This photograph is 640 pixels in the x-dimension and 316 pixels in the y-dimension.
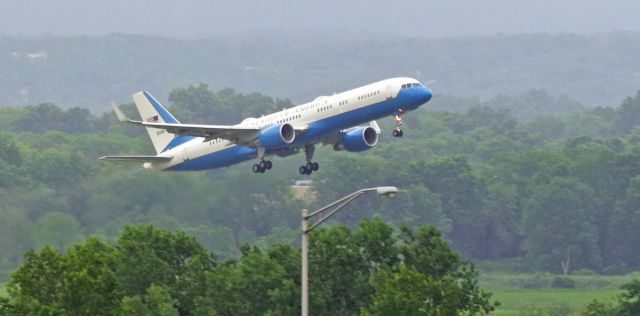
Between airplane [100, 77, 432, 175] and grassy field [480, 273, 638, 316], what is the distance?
58.2 feet

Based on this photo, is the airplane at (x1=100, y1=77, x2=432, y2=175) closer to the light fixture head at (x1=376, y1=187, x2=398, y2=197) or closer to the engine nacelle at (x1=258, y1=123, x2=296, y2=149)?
the engine nacelle at (x1=258, y1=123, x2=296, y2=149)

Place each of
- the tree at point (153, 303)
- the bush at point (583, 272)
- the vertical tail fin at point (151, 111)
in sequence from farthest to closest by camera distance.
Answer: the bush at point (583, 272) < the vertical tail fin at point (151, 111) < the tree at point (153, 303)

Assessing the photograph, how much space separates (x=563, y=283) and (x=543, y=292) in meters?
6.71

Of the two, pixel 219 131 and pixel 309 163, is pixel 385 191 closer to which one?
pixel 219 131

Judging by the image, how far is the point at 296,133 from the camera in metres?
115

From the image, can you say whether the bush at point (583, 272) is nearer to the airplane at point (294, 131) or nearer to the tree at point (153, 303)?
the airplane at point (294, 131)

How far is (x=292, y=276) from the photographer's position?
4050 inches

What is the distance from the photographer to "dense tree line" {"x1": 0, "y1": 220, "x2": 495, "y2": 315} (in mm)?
93438

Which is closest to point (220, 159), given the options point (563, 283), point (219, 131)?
point (219, 131)

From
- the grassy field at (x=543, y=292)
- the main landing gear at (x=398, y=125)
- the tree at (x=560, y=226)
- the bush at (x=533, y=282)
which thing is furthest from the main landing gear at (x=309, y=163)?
the tree at (x=560, y=226)

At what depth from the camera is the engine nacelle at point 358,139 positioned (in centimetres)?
11831

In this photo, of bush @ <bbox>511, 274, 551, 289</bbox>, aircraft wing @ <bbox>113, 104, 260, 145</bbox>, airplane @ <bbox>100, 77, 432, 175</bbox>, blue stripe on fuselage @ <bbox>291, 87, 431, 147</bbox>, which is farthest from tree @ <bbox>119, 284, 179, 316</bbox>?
bush @ <bbox>511, 274, 551, 289</bbox>

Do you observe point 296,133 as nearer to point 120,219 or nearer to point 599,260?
point 120,219

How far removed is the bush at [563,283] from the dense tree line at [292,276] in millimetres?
50509
